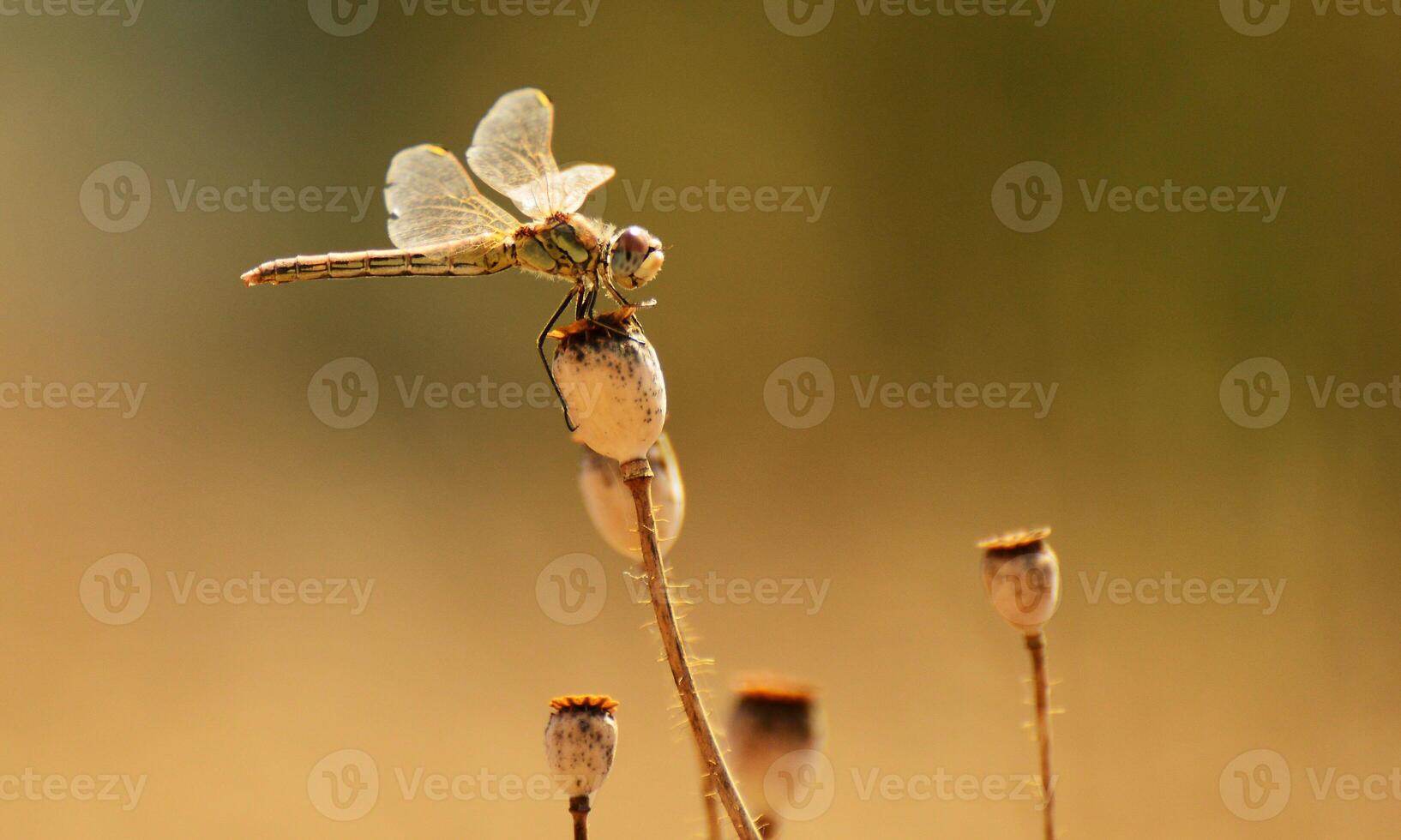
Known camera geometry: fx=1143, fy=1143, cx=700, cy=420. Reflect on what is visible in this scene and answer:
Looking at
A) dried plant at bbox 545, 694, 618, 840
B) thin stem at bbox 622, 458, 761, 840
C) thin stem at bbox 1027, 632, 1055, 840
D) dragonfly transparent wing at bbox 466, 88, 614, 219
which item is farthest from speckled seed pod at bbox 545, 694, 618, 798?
dragonfly transparent wing at bbox 466, 88, 614, 219

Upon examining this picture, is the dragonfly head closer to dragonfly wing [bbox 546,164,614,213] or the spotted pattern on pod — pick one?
dragonfly wing [bbox 546,164,614,213]

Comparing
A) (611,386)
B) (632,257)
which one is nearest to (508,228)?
(632,257)

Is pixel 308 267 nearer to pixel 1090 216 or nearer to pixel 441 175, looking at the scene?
pixel 441 175

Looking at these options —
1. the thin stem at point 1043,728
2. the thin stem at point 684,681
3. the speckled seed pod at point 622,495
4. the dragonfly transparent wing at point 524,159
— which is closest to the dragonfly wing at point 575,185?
the dragonfly transparent wing at point 524,159

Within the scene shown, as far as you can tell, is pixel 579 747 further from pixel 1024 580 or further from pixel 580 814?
pixel 1024 580

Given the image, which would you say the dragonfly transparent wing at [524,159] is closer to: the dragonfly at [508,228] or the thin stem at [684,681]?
the dragonfly at [508,228]

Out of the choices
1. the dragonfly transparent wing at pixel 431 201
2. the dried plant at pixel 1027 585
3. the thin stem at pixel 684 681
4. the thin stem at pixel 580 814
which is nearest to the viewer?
the thin stem at pixel 684 681
